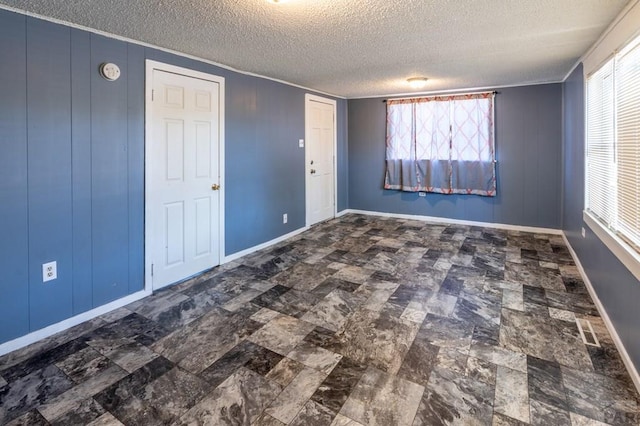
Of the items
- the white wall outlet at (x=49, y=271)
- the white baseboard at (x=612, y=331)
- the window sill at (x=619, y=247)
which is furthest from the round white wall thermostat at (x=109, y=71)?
the white baseboard at (x=612, y=331)

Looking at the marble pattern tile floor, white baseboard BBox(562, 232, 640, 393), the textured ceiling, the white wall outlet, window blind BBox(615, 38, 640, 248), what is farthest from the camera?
the white wall outlet

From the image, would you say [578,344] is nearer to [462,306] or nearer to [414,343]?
[462,306]

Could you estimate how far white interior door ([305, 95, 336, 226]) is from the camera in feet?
18.7

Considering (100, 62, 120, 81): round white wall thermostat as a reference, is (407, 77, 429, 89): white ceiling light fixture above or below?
above

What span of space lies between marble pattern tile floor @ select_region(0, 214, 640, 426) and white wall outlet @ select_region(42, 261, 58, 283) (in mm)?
427

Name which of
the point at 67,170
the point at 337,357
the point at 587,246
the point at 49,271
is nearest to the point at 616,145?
the point at 587,246

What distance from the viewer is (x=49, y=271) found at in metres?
2.54

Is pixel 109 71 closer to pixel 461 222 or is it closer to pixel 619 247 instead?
pixel 619 247

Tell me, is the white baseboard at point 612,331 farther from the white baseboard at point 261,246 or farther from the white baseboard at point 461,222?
the white baseboard at point 261,246

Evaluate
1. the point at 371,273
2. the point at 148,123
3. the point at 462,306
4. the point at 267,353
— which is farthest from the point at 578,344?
the point at 148,123

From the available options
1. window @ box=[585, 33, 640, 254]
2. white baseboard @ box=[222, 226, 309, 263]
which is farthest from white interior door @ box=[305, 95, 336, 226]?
window @ box=[585, 33, 640, 254]

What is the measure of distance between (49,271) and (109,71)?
1630 mm

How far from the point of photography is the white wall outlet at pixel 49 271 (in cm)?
251

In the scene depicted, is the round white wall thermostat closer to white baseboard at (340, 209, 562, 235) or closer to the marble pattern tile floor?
the marble pattern tile floor
